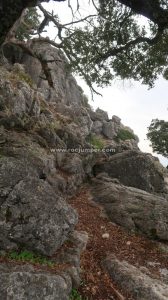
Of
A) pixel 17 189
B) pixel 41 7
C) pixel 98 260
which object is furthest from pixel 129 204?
pixel 41 7

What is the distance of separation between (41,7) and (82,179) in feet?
31.6

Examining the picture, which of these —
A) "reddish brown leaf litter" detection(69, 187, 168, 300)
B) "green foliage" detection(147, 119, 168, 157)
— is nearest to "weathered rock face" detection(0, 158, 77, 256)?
"reddish brown leaf litter" detection(69, 187, 168, 300)

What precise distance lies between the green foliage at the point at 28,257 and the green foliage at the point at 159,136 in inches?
1867

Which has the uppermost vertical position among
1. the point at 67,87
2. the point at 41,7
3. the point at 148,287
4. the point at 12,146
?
the point at 67,87

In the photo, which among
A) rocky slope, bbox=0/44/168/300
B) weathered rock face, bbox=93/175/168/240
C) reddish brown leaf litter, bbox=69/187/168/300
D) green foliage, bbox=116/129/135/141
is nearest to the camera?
rocky slope, bbox=0/44/168/300

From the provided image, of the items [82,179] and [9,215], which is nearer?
[9,215]

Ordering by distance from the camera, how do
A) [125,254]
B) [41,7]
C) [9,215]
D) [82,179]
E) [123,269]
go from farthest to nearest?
[82,179] → [41,7] → [125,254] → [123,269] → [9,215]

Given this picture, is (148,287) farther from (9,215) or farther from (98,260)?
(9,215)

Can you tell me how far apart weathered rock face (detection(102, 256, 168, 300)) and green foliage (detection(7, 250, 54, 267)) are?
93.8 inches

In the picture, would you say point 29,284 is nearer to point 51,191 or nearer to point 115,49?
point 51,191

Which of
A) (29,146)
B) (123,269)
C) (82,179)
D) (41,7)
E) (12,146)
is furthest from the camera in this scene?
(82,179)

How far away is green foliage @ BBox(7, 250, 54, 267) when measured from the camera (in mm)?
8812

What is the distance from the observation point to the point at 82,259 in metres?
10.8

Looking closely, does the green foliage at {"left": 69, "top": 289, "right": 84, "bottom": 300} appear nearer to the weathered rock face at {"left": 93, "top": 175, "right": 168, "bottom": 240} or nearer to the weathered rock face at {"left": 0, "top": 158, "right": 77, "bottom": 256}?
the weathered rock face at {"left": 0, "top": 158, "right": 77, "bottom": 256}
